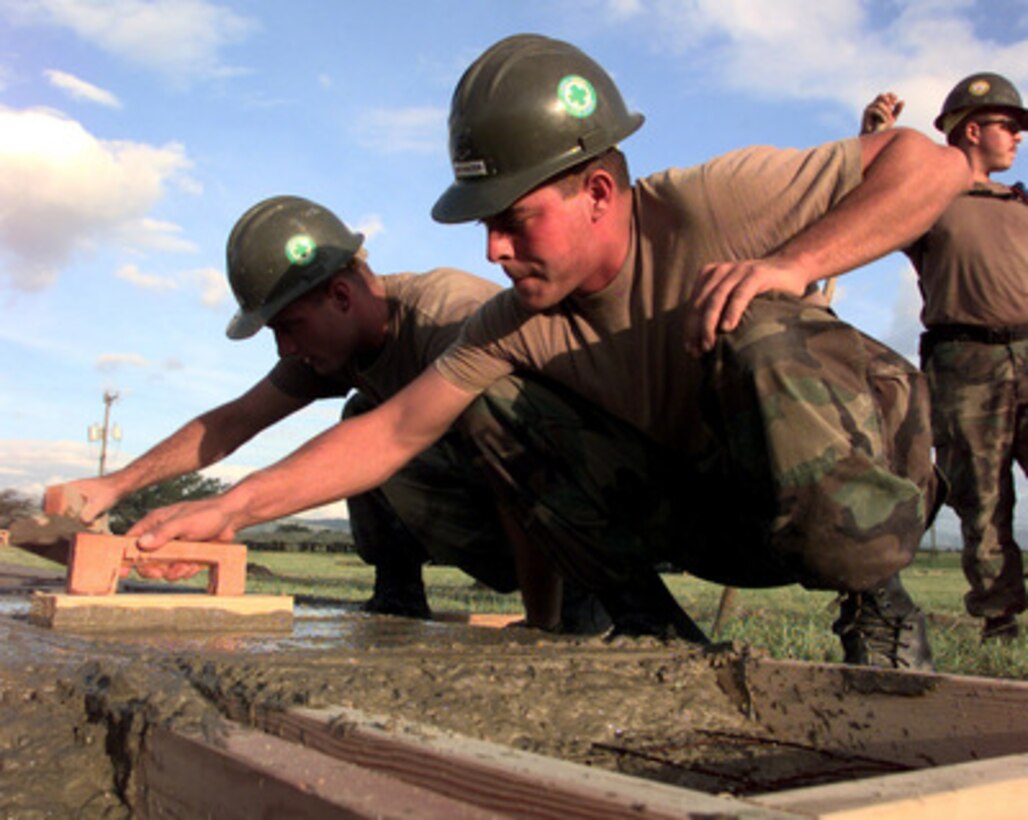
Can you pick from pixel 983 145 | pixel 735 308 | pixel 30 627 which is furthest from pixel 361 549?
pixel 983 145

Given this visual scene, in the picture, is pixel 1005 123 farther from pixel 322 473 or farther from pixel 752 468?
pixel 322 473

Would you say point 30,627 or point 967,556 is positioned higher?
point 967,556

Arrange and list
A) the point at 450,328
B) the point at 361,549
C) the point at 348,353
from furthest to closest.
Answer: the point at 361,549, the point at 348,353, the point at 450,328

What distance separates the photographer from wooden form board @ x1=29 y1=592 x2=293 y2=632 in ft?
9.87

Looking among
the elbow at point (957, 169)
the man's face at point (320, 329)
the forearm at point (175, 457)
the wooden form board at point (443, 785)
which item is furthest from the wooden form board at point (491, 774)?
the forearm at point (175, 457)

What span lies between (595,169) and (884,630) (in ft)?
4.67

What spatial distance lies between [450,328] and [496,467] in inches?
28.0

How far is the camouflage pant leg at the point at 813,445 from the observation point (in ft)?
7.39

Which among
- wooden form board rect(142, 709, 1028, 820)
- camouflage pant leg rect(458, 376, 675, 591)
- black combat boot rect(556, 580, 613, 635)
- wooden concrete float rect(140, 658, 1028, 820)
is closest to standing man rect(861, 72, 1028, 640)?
black combat boot rect(556, 580, 613, 635)

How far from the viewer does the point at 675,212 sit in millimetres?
2836

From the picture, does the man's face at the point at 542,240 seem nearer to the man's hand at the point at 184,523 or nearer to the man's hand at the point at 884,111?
the man's hand at the point at 184,523

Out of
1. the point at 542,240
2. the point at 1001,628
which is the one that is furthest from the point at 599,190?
the point at 1001,628

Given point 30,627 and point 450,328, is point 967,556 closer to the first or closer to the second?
point 450,328

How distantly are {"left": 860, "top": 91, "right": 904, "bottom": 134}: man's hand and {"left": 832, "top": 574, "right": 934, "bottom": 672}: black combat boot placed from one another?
85.1 inches
